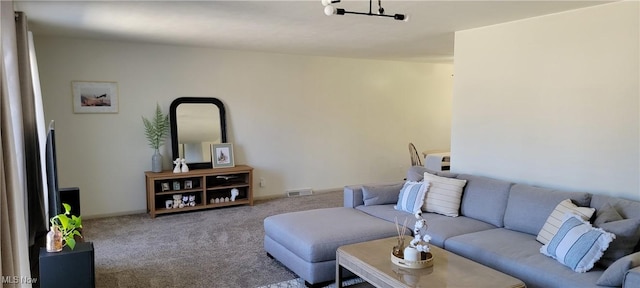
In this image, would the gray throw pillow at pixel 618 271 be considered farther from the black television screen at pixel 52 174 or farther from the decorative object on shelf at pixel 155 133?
the decorative object on shelf at pixel 155 133

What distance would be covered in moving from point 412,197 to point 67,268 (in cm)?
277

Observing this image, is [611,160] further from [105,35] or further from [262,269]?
[105,35]

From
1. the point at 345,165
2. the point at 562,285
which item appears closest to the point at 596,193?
the point at 562,285

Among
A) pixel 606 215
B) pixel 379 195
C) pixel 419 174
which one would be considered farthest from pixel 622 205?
pixel 379 195

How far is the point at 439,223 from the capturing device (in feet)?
12.1

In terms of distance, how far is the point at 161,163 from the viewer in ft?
18.5

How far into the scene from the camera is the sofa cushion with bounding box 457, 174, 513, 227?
3.70 metres

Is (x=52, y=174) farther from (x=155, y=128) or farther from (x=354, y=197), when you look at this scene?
(x=354, y=197)

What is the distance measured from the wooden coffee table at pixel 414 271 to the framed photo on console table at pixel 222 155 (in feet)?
10.8

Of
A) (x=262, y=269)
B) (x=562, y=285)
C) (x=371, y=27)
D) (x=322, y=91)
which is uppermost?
(x=371, y=27)

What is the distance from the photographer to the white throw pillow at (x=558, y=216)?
3.02 m

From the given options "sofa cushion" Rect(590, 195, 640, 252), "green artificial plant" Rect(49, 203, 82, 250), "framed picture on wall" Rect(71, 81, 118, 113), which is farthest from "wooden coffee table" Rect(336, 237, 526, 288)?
"framed picture on wall" Rect(71, 81, 118, 113)

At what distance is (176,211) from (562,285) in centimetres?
440

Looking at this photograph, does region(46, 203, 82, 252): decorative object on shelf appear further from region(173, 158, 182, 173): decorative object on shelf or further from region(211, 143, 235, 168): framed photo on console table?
region(211, 143, 235, 168): framed photo on console table
